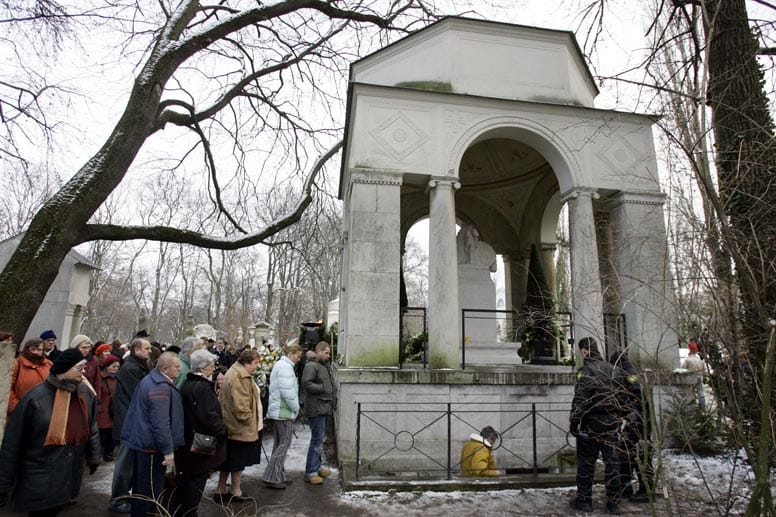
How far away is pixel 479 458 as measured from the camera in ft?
21.0

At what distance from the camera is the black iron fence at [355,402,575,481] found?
7.04m

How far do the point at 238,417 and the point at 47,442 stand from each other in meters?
1.93

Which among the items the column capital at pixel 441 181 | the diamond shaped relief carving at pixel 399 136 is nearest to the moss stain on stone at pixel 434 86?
the diamond shaped relief carving at pixel 399 136

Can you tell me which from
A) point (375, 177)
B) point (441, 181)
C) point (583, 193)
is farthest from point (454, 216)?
point (583, 193)

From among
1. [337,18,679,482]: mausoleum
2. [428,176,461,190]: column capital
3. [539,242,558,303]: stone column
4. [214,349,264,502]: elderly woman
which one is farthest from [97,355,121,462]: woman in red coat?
[539,242,558,303]: stone column

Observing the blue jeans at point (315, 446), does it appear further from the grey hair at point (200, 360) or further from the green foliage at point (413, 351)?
the green foliage at point (413, 351)

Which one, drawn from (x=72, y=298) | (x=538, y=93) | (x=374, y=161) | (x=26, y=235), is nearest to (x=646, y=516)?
(x=374, y=161)

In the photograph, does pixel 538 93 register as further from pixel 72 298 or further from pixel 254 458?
pixel 72 298

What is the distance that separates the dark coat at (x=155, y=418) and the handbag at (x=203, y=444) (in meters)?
0.16

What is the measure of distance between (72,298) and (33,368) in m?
12.4

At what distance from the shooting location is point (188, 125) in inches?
438

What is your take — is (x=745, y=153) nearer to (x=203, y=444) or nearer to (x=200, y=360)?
(x=200, y=360)

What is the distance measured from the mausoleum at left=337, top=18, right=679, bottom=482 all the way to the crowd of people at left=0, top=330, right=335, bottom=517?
4.84 ft

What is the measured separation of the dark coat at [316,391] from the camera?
6309 mm
